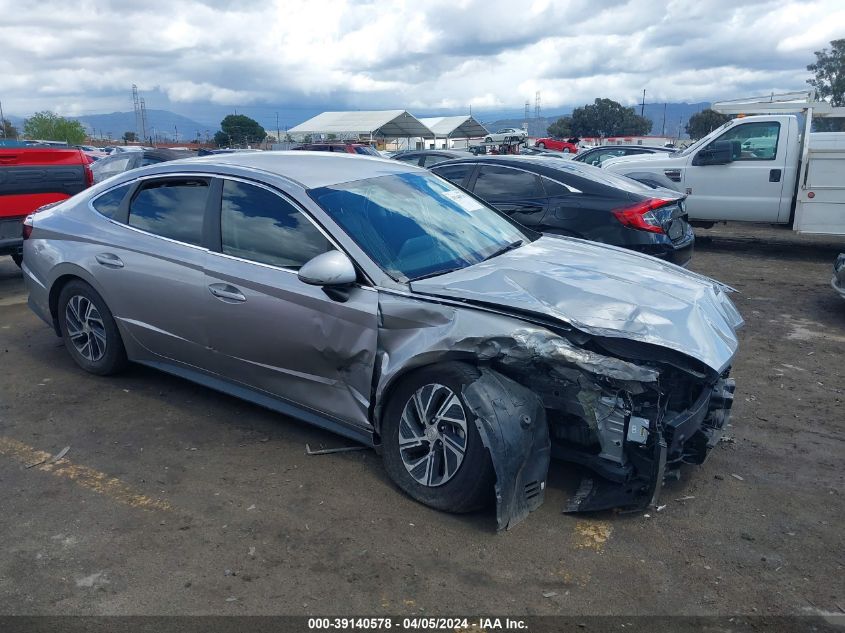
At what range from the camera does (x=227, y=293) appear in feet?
14.1

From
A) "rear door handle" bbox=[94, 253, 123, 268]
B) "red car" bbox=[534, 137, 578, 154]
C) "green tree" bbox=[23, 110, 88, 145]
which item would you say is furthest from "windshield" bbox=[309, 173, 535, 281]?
"green tree" bbox=[23, 110, 88, 145]

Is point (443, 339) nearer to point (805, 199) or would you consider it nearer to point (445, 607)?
point (445, 607)

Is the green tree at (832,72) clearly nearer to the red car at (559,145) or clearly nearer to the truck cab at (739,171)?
the red car at (559,145)

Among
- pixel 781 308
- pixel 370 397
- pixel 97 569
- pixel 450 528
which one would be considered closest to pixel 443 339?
pixel 370 397

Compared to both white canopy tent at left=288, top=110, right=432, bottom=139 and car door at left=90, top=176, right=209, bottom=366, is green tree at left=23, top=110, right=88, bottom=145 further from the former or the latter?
car door at left=90, top=176, right=209, bottom=366

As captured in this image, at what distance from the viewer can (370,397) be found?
3848mm

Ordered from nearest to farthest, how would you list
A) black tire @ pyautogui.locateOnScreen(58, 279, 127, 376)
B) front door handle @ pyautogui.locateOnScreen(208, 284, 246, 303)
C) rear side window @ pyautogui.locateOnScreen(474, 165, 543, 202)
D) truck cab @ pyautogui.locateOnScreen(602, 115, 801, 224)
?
front door handle @ pyautogui.locateOnScreen(208, 284, 246, 303)
black tire @ pyautogui.locateOnScreen(58, 279, 127, 376)
rear side window @ pyautogui.locateOnScreen(474, 165, 543, 202)
truck cab @ pyautogui.locateOnScreen(602, 115, 801, 224)

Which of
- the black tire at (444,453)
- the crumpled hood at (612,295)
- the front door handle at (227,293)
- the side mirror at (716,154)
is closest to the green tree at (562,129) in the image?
the side mirror at (716,154)

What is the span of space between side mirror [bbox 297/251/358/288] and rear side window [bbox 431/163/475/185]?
457 cm

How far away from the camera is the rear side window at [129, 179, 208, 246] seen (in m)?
4.66

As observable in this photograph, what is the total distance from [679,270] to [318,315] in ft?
7.49

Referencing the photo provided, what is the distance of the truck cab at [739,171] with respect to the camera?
10992mm

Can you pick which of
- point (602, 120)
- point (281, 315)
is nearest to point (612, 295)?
point (281, 315)

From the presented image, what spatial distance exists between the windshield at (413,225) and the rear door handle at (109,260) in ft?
5.34
